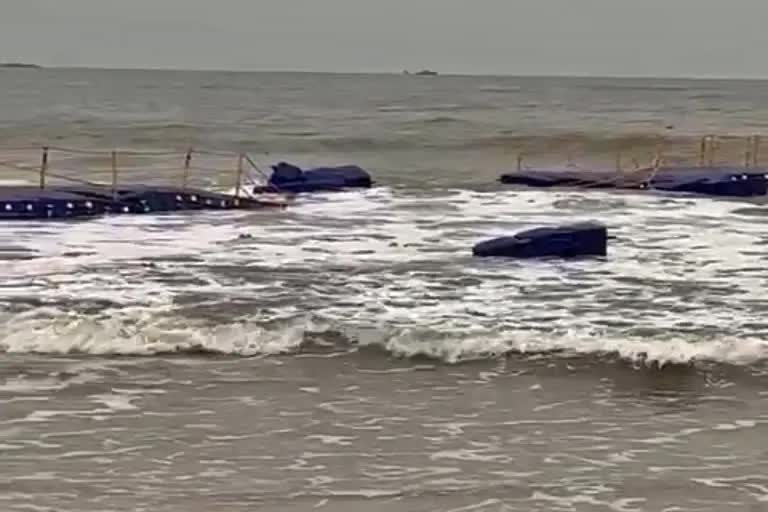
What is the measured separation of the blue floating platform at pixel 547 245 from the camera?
18.8m

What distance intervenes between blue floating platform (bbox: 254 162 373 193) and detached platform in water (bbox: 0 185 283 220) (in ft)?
13.0

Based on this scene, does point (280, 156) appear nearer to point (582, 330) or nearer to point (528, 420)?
point (582, 330)

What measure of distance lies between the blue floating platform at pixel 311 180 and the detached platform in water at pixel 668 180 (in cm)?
479

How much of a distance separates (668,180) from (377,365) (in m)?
24.2

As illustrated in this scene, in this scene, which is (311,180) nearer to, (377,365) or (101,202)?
(101,202)

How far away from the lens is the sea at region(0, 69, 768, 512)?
7.64 meters

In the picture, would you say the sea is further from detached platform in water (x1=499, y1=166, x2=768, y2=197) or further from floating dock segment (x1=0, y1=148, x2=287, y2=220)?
detached platform in water (x1=499, y1=166, x2=768, y2=197)

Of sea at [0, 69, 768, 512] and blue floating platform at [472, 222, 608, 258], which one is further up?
blue floating platform at [472, 222, 608, 258]

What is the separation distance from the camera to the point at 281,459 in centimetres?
811

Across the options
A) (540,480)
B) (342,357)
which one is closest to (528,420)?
(540,480)

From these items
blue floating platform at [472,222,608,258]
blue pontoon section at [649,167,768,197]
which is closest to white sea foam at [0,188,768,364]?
blue floating platform at [472,222,608,258]

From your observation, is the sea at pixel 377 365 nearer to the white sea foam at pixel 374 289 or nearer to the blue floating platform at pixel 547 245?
the white sea foam at pixel 374 289

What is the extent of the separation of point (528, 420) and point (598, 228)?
1064cm

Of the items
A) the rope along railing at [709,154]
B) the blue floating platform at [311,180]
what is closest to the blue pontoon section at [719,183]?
the blue floating platform at [311,180]
